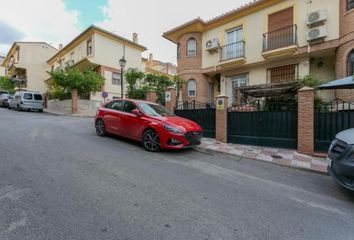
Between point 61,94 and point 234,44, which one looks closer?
point 234,44

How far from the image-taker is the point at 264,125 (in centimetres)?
793

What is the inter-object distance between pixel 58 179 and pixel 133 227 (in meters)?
2.07

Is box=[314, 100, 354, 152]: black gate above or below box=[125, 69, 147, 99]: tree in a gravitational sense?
below

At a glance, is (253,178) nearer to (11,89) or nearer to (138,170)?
(138,170)

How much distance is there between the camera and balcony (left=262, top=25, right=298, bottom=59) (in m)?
11.3

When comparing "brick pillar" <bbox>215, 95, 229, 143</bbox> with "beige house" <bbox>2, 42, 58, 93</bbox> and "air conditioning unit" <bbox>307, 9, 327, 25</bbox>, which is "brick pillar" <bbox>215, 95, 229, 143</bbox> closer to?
"air conditioning unit" <bbox>307, 9, 327, 25</bbox>

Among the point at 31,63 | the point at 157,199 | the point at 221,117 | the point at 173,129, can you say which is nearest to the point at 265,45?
the point at 221,117

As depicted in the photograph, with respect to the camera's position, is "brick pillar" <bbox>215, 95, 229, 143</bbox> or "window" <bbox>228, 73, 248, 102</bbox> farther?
"window" <bbox>228, 73, 248, 102</bbox>

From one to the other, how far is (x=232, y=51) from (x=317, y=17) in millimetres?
4886

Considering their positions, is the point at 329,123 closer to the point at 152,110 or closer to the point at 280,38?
the point at 152,110

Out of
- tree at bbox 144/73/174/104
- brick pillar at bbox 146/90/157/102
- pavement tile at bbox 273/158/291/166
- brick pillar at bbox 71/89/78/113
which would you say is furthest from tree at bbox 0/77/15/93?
pavement tile at bbox 273/158/291/166

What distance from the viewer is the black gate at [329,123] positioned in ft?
21.2

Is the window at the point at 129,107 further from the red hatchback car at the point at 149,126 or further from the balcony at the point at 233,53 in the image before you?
the balcony at the point at 233,53

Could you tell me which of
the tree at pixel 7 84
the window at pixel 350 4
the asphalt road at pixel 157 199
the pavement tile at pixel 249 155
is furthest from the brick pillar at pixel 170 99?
the tree at pixel 7 84
